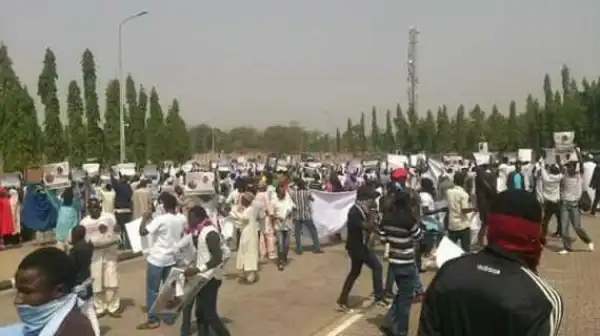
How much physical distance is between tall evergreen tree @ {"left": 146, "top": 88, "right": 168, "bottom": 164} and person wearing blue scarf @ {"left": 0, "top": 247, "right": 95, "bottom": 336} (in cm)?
5763

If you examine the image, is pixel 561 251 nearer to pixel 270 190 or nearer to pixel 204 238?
pixel 270 190

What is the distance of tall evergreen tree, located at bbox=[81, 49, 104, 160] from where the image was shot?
52.4m

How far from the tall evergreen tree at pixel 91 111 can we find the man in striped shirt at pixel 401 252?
4499cm

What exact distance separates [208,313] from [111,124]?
48.0 m

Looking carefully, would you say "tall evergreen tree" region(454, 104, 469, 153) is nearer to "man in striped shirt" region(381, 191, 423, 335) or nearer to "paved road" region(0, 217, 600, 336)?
"paved road" region(0, 217, 600, 336)

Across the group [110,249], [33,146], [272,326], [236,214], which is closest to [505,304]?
[272,326]

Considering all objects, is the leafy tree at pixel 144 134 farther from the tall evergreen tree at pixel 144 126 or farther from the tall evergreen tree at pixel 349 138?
the tall evergreen tree at pixel 349 138

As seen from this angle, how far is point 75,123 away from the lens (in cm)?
5234

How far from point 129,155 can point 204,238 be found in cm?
5127

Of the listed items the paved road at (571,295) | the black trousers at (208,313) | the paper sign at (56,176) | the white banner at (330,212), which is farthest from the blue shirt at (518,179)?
the black trousers at (208,313)

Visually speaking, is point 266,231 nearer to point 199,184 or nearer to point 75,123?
point 199,184

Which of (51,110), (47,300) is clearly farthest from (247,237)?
(51,110)

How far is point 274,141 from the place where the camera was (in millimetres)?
125188

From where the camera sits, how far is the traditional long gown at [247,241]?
45.2ft
